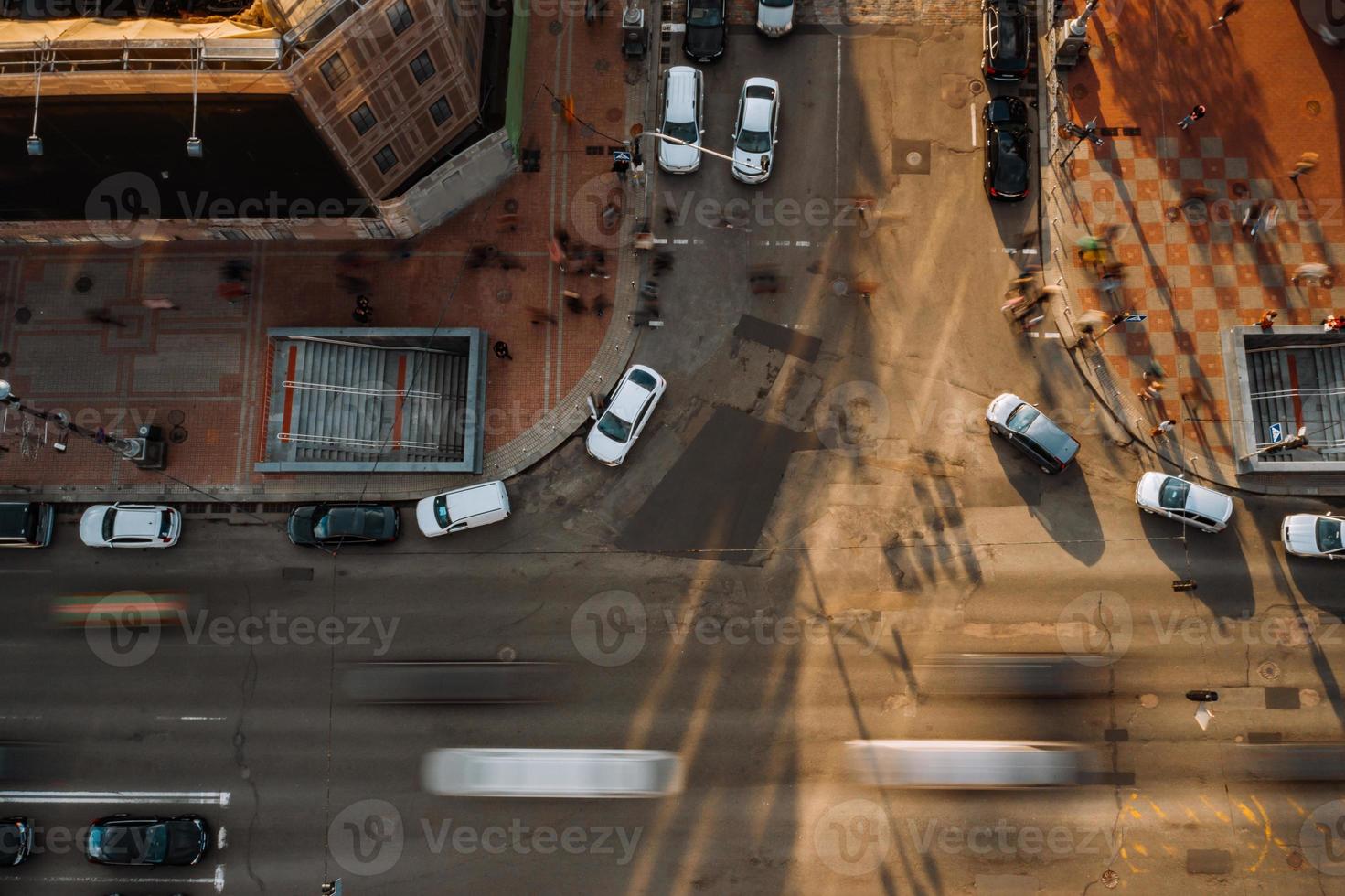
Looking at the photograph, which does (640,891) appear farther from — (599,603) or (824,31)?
(824,31)

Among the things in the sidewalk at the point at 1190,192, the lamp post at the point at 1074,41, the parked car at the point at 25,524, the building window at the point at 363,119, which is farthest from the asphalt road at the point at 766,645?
the building window at the point at 363,119

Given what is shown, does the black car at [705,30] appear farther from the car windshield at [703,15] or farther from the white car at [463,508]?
the white car at [463,508]

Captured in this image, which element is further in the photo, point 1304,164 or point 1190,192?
point 1190,192

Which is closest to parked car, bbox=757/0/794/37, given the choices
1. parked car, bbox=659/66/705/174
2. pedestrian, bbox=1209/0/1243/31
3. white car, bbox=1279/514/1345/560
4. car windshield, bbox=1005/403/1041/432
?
parked car, bbox=659/66/705/174

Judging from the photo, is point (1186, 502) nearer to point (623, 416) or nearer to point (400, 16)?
point (623, 416)

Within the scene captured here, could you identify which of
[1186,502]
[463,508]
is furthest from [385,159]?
[1186,502]
